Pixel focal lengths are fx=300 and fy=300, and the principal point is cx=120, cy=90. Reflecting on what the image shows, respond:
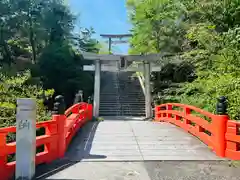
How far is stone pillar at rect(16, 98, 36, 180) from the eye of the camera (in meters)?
4.25

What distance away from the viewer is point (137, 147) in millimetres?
6469

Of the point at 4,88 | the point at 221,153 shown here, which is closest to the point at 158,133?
the point at 221,153

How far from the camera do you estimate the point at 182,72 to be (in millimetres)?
17469

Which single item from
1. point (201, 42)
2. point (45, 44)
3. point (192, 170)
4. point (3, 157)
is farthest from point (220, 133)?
point (45, 44)

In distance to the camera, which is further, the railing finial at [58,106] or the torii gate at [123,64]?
the torii gate at [123,64]

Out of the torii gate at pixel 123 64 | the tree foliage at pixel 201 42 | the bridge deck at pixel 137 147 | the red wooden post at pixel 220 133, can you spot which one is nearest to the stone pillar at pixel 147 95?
the torii gate at pixel 123 64

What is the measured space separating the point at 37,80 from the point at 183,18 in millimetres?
9543

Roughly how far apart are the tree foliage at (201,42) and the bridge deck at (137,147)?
1417 mm

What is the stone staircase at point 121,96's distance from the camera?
19023mm

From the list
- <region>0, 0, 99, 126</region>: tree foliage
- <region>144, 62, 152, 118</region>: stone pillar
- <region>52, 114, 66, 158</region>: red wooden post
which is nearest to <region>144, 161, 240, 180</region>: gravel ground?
<region>52, 114, 66, 158</region>: red wooden post

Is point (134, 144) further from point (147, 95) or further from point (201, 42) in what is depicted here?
point (147, 95)

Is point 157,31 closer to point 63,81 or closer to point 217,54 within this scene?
point 63,81

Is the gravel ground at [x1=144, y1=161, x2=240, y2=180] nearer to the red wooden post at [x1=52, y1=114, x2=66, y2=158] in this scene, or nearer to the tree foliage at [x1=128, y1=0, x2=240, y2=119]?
the red wooden post at [x1=52, y1=114, x2=66, y2=158]

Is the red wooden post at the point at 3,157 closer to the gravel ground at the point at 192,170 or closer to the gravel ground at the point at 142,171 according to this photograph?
the gravel ground at the point at 142,171
